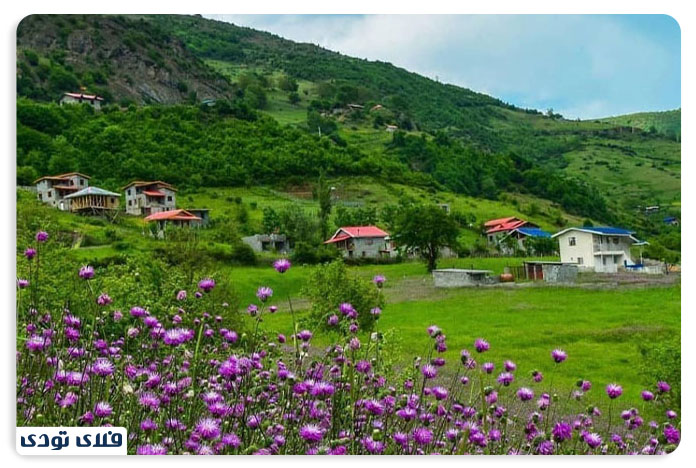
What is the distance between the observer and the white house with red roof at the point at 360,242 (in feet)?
17.7

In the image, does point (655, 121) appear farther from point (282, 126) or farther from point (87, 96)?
point (87, 96)

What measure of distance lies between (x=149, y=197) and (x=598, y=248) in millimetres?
3452

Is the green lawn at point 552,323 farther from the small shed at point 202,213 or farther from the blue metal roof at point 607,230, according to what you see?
the small shed at point 202,213

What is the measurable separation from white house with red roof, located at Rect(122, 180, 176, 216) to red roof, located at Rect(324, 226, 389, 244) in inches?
50.3

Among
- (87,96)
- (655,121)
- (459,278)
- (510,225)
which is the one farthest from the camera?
(87,96)

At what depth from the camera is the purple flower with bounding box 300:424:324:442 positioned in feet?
8.25

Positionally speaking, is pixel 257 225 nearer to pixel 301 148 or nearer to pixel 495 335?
pixel 301 148

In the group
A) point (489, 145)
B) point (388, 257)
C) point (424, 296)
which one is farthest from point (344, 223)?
point (489, 145)

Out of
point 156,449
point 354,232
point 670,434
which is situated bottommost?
point 670,434

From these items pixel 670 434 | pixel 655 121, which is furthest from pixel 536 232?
pixel 670 434

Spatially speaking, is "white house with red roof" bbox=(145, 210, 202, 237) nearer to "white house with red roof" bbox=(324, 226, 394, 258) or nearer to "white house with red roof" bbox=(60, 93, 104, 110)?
"white house with red roof" bbox=(324, 226, 394, 258)

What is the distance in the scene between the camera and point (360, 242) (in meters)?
5.47

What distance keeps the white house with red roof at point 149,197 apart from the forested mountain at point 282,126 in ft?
0.40

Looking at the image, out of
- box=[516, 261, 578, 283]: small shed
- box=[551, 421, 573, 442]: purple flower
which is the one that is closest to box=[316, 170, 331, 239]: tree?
box=[516, 261, 578, 283]: small shed
